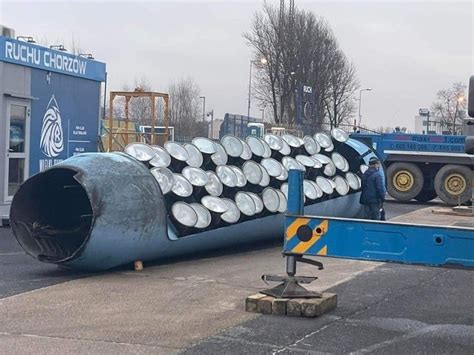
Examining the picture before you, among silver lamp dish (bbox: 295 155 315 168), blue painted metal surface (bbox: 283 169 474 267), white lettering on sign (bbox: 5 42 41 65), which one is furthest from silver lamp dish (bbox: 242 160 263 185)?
white lettering on sign (bbox: 5 42 41 65)

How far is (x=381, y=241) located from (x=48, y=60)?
9.69m

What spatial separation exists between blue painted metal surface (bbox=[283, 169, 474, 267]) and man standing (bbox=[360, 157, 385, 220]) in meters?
7.00

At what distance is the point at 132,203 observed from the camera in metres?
9.73

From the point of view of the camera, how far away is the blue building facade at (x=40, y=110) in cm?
1372

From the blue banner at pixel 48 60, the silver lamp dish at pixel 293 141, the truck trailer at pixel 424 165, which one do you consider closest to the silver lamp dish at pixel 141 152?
the silver lamp dish at pixel 293 141

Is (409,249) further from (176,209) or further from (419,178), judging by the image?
(419,178)

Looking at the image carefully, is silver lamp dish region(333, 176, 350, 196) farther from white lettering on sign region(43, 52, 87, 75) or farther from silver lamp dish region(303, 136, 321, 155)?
white lettering on sign region(43, 52, 87, 75)

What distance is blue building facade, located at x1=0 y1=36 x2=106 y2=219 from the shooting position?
13719 mm

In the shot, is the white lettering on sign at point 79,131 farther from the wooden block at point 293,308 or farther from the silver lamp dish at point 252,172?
the wooden block at point 293,308

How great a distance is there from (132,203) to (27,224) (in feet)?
5.61

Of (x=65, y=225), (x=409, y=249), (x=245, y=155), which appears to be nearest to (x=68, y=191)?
(x=65, y=225)

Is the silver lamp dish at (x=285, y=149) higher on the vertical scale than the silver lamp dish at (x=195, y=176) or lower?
higher

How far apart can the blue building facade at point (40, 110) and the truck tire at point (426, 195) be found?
12165 mm

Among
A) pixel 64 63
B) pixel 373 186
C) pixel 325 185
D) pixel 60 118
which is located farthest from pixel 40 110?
pixel 373 186
